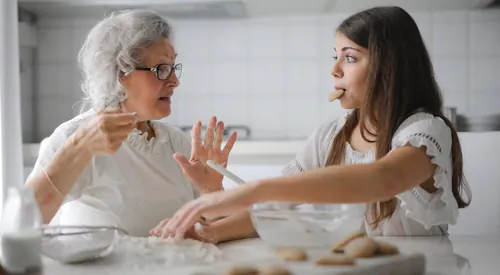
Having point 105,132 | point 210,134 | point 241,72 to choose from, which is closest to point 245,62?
point 241,72

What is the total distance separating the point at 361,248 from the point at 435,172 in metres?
0.21

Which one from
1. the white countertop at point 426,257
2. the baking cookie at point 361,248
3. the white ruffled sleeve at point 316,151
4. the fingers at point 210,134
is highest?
the fingers at point 210,134

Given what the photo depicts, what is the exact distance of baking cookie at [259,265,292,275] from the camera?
42cm

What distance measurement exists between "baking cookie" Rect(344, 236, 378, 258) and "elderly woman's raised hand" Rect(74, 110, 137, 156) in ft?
0.84

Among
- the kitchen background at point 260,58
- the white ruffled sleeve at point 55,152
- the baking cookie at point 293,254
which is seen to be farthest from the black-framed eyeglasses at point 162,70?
the kitchen background at point 260,58

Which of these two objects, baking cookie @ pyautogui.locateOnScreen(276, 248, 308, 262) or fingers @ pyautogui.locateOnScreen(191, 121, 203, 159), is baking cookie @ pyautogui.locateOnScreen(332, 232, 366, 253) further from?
fingers @ pyautogui.locateOnScreen(191, 121, 203, 159)

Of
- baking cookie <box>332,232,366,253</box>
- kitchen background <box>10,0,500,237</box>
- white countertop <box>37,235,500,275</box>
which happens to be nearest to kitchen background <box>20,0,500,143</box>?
kitchen background <box>10,0,500,237</box>

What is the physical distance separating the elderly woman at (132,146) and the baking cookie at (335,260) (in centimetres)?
27

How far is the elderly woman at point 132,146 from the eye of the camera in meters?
0.69

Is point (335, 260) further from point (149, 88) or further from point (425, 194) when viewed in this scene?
point (149, 88)

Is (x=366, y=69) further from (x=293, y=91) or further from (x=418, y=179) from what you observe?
(x=293, y=91)

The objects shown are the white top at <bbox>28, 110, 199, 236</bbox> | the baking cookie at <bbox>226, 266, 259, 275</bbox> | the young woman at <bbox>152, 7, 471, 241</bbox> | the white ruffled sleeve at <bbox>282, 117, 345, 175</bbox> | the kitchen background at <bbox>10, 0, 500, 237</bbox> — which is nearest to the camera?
the baking cookie at <bbox>226, 266, 259, 275</bbox>

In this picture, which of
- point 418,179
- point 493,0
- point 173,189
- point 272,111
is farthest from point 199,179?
point 493,0

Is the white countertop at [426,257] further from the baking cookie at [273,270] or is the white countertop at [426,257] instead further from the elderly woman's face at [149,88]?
the elderly woman's face at [149,88]
